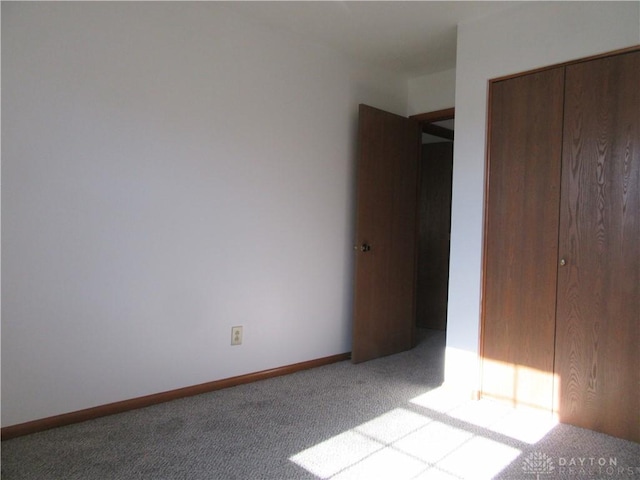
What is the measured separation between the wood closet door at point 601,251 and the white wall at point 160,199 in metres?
1.61

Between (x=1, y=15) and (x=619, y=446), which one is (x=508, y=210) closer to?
(x=619, y=446)

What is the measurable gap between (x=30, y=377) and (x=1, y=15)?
1.64m

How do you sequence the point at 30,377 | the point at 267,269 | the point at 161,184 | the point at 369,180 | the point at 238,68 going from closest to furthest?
1. the point at 30,377
2. the point at 161,184
3. the point at 238,68
4. the point at 267,269
5. the point at 369,180

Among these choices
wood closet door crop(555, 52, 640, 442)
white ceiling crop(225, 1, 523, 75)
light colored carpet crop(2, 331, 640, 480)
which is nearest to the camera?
light colored carpet crop(2, 331, 640, 480)

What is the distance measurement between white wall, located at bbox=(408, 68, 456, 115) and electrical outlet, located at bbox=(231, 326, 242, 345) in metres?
2.38

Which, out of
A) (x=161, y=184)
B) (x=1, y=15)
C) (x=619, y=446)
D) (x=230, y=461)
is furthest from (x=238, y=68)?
(x=619, y=446)

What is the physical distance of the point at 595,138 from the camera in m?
2.36

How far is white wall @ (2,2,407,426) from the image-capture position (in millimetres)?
2117
